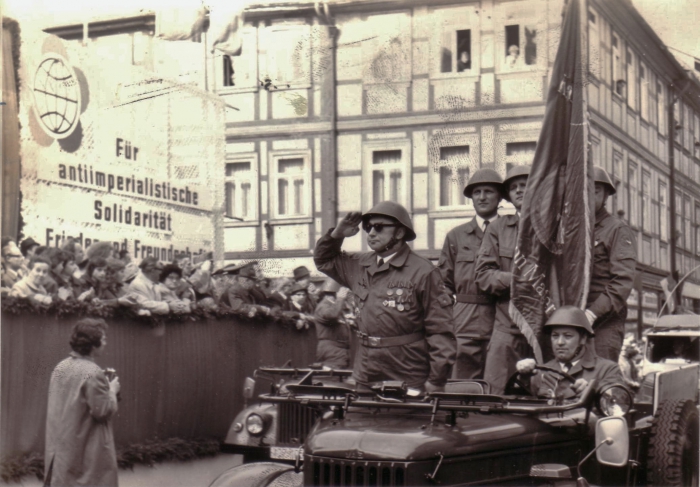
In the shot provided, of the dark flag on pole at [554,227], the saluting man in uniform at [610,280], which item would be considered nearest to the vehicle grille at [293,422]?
the dark flag on pole at [554,227]

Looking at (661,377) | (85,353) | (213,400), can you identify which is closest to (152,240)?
(213,400)

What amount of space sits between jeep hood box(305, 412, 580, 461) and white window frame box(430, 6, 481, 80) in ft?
12.5

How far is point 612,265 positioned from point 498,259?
2.22ft

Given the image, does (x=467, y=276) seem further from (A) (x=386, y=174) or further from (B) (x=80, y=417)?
(B) (x=80, y=417)

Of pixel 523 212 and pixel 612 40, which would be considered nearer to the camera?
pixel 523 212

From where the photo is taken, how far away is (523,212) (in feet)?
17.3

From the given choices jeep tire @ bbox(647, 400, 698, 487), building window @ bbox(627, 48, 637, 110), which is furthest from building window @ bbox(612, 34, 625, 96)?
jeep tire @ bbox(647, 400, 698, 487)

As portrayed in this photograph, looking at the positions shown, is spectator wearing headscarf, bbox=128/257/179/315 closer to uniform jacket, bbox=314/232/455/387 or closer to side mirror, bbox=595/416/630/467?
uniform jacket, bbox=314/232/455/387

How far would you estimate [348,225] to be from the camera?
495 centimetres

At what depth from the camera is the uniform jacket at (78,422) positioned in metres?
5.25

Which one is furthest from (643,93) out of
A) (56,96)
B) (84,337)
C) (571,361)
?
(56,96)

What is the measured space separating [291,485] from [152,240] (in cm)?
476

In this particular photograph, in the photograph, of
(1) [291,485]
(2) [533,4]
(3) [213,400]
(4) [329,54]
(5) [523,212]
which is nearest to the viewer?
(1) [291,485]

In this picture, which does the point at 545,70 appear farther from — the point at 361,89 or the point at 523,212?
the point at 523,212
